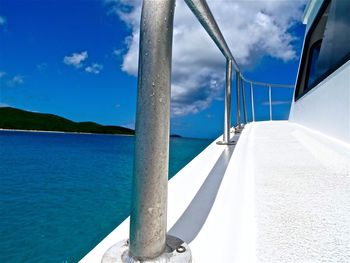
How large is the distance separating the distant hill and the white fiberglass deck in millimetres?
48951

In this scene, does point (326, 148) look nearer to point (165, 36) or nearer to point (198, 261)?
point (198, 261)

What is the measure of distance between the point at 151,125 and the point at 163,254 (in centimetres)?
28

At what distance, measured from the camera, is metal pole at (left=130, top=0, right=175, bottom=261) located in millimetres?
468

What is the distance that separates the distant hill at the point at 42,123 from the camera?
161 ft

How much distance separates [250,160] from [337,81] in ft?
4.83

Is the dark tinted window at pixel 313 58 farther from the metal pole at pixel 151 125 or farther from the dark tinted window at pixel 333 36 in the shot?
the metal pole at pixel 151 125

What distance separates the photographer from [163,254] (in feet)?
1.75

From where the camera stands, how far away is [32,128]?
4809 centimetres

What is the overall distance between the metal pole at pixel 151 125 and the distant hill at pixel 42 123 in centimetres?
4950

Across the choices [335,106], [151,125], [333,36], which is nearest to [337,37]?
[333,36]

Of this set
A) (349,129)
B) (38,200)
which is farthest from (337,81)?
(38,200)

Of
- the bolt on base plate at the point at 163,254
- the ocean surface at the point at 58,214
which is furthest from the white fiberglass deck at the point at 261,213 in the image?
the ocean surface at the point at 58,214

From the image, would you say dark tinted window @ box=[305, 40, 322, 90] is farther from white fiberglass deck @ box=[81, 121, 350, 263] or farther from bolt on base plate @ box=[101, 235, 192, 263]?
bolt on base plate @ box=[101, 235, 192, 263]

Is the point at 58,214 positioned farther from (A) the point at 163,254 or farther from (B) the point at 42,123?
(B) the point at 42,123
